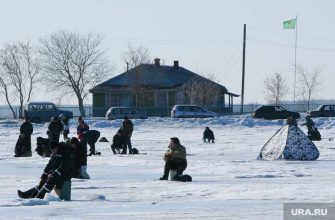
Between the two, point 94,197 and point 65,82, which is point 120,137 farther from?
point 65,82

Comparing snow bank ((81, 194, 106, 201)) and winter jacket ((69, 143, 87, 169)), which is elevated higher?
winter jacket ((69, 143, 87, 169))

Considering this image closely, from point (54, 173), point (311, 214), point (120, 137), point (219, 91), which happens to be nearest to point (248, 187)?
point (54, 173)

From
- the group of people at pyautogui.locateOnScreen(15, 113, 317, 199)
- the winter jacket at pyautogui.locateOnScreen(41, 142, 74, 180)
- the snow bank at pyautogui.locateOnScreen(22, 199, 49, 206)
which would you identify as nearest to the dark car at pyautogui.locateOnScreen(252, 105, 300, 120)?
the group of people at pyautogui.locateOnScreen(15, 113, 317, 199)

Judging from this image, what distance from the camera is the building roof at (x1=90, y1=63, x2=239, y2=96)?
85875mm

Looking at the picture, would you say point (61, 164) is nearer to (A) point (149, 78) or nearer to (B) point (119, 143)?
(B) point (119, 143)

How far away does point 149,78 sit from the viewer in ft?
287

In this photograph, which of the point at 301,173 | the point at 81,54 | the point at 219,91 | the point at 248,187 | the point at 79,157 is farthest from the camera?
the point at 81,54

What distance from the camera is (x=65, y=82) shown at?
9538cm

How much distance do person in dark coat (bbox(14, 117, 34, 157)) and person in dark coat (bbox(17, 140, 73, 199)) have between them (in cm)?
1404

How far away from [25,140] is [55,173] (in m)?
14.5

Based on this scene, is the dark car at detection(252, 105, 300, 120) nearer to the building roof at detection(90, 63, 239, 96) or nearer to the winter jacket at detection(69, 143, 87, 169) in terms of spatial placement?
the building roof at detection(90, 63, 239, 96)

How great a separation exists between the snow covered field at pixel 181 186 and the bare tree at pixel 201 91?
44.8 meters

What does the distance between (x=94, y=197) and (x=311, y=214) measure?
16.2ft

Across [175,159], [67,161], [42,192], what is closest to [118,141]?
[175,159]
